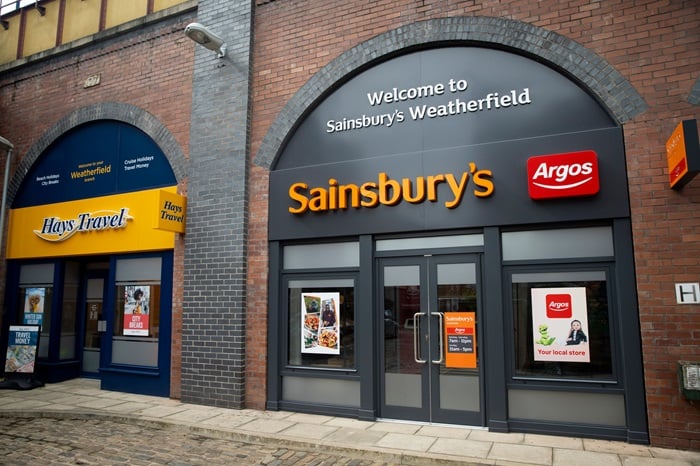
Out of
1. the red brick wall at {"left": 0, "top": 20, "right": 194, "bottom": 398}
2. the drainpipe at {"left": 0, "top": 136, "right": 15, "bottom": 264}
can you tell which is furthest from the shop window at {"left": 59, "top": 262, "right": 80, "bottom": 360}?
the red brick wall at {"left": 0, "top": 20, "right": 194, "bottom": 398}

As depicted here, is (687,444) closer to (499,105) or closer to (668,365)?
(668,365)

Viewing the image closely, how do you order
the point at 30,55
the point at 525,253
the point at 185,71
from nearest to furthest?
the point at 525,253
the point at 185,71
the point at 30,55

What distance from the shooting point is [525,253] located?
6.63 meters

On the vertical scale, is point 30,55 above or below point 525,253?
above

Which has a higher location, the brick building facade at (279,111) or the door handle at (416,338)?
the brick building facade at (279,111)

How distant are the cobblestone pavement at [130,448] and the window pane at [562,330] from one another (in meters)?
2.48

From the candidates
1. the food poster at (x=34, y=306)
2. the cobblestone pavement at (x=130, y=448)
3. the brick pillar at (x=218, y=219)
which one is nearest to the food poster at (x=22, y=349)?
the food poster at (x=34, y=306)

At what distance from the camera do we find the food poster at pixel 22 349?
9836 mm

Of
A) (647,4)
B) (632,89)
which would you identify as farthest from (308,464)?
(647,4)

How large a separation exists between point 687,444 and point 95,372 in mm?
10524

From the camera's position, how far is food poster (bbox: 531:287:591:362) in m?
6.24

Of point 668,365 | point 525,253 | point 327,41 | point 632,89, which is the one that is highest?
point 327,41

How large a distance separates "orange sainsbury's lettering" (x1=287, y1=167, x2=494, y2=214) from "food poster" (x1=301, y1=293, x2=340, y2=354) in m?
1.38

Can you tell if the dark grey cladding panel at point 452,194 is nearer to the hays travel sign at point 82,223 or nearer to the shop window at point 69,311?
the hays travel sign at point 82,223
